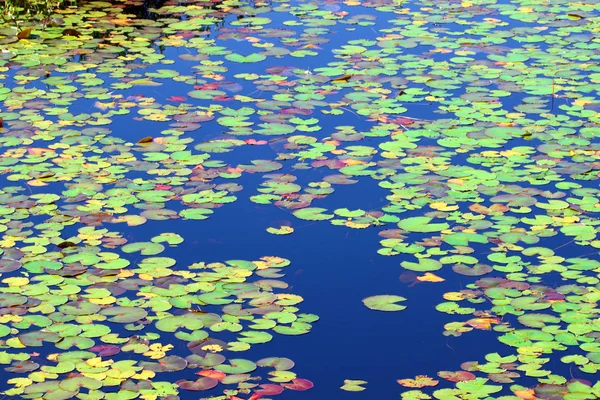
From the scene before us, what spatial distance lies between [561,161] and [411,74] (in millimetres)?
1561

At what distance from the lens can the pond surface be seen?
325 cm

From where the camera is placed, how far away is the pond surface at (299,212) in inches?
128

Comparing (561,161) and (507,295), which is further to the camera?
(561,161)

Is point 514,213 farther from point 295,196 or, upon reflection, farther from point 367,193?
point 295,196

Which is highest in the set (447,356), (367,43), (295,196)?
(367,43)

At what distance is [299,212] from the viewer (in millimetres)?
4301

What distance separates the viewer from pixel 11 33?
273 inches

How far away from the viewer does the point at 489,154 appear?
4906mm

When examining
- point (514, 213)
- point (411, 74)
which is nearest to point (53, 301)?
point (514, 213)

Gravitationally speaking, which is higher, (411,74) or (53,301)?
(411,74)

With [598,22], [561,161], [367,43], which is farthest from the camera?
[598,22]

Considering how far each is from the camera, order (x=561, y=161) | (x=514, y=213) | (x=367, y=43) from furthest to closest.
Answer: (x=367, y=43), (x=561, y=161), (x=514, y=213)

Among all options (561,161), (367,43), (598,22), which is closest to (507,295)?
(561,161)

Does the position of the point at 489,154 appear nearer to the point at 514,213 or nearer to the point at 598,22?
the point at 514,213
